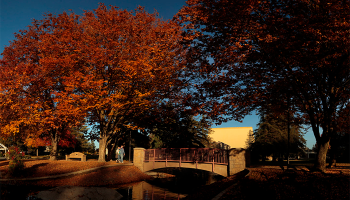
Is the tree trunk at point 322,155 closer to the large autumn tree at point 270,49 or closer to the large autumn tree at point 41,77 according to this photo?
the large autumn tree at point 270,49

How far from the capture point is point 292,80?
535 inches

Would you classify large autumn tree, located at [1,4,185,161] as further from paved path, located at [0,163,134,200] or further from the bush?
paved path, located at [0,163,134,200]

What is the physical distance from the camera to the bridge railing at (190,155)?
18.5 meters

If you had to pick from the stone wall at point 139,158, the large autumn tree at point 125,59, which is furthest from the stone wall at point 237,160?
the stone wall at point 139,158

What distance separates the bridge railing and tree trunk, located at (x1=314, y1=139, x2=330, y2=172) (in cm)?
624

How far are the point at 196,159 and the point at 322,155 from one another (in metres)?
9.61

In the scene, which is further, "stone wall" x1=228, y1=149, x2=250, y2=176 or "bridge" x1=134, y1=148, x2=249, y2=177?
"bridge" x1=134, y1=148, x2=249, y2=177

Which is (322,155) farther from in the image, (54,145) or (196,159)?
(54,145)

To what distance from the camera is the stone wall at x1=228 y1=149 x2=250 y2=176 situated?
16.8 meters

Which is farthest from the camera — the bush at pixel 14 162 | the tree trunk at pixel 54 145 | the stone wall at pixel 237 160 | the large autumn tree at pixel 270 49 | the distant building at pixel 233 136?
the distant building at pixel 233 136

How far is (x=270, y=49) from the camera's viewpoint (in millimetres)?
11555

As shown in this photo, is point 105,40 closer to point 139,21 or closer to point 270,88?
point 139,21

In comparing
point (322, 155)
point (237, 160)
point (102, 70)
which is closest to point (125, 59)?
point (102, 70)

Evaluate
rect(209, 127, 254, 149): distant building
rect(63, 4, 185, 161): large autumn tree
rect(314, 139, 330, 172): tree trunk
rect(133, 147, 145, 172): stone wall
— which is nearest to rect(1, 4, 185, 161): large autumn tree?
rect(63, 4, 185, 161): large autumn tree
